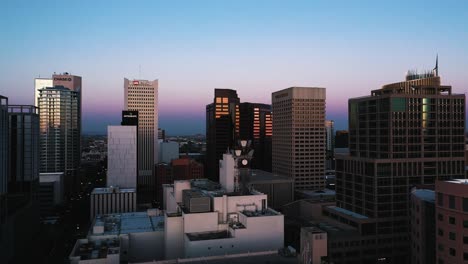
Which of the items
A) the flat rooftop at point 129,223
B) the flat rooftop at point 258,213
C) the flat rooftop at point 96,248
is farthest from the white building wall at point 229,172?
the flat rooftop at point 96,248

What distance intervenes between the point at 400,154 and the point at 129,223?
63.2 meters

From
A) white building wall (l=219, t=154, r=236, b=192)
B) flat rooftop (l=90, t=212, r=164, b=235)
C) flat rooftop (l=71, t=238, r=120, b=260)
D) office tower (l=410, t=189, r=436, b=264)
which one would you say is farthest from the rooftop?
flat rooftop (l=71, t=238, r=120, b=260)

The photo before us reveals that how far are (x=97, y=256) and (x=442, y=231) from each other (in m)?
51.6

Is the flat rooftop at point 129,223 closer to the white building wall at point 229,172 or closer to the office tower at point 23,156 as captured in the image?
the white building wall at point 229,172

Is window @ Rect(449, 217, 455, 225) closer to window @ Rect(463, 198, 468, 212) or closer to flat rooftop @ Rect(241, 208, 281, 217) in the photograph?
window @ Rect(463, 198, 468, 212)

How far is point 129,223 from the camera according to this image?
88438 mm

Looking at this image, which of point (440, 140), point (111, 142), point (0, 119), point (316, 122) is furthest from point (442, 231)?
point (111, 142)

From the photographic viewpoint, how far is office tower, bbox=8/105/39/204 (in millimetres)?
106062

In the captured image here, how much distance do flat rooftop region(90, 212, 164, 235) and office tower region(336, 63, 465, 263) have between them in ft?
146

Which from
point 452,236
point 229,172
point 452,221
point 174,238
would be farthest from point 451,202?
point 174,238

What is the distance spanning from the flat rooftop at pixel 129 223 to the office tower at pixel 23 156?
2833cm

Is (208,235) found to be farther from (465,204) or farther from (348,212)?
(465,204)

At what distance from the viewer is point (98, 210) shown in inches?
4855

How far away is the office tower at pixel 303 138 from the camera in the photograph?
159375mm
